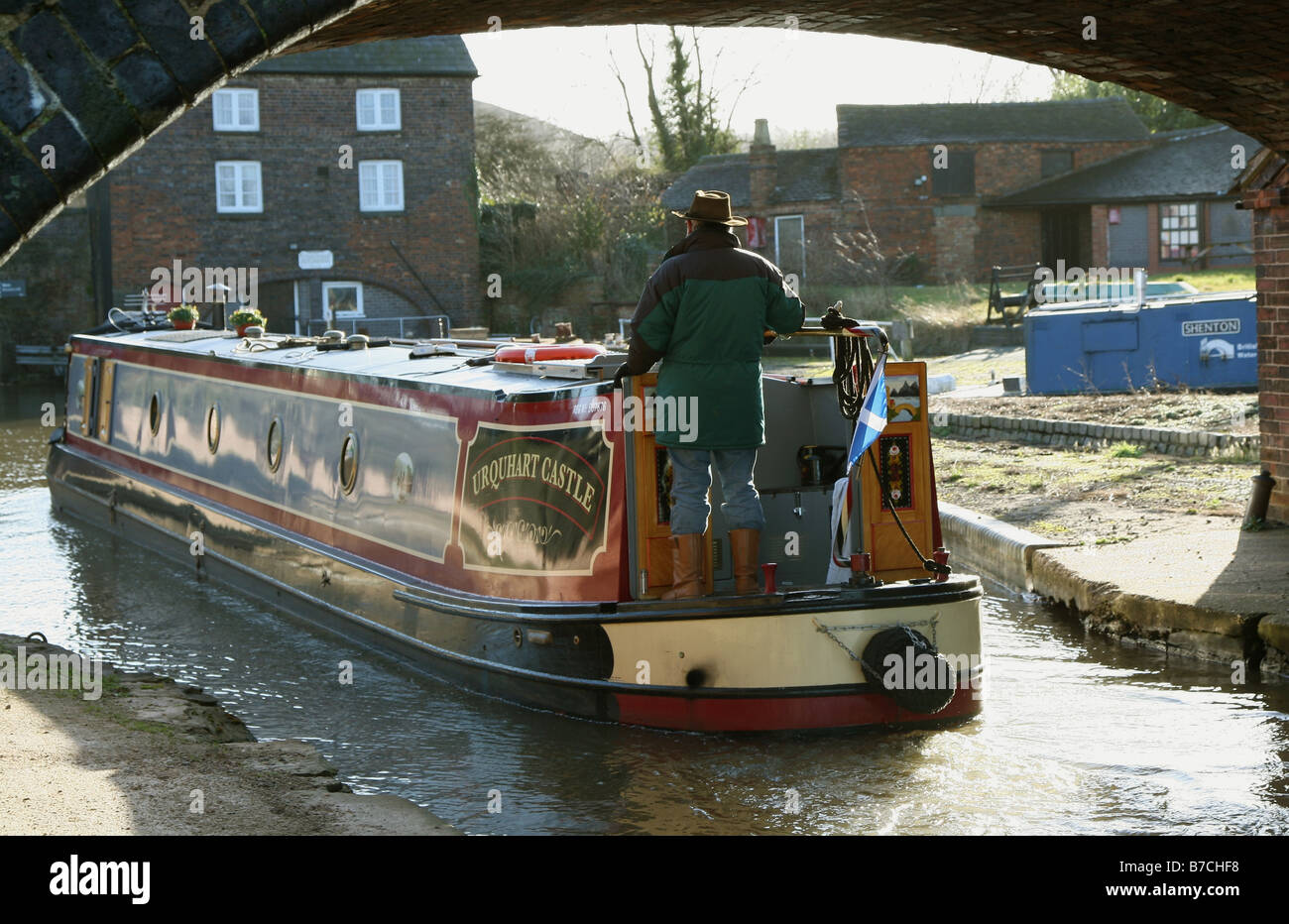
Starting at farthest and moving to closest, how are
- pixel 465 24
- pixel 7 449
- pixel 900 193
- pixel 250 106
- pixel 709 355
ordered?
pixel 900 193 → pixel 250 106 → pixel 7 449 → pixel 465 24 → pixel 709 355

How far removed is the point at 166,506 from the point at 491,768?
6.98 m

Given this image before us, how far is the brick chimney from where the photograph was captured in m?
39.6

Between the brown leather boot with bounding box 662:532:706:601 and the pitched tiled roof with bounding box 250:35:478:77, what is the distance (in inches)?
1116

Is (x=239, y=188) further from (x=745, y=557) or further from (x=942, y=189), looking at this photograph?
(x=745, y=557)

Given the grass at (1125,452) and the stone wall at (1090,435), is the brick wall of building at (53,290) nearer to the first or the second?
the stone wall at (1090,435)

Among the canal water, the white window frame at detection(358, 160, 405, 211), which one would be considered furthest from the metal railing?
the canal water

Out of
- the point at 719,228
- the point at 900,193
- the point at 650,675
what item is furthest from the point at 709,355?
the point at 900,193

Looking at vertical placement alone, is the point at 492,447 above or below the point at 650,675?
above

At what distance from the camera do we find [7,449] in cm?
2075

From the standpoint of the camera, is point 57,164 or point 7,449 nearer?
point 57,164

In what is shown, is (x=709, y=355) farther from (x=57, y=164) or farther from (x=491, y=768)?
(x=57, y=164)

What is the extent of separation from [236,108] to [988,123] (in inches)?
777

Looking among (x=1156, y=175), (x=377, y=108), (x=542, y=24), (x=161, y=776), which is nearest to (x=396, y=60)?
(x=377, y=108)

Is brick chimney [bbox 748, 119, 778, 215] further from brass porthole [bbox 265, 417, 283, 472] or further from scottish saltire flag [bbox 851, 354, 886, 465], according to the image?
scottish saltire flag [bbox 851, 354, 886, 465]
